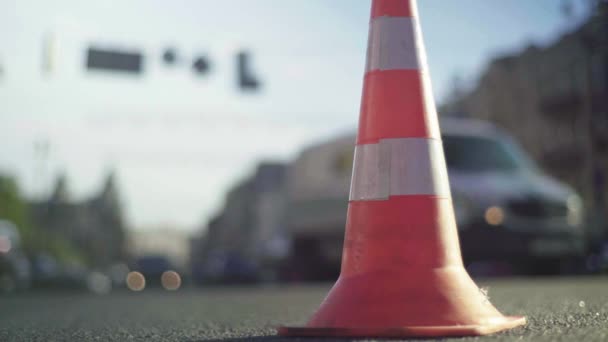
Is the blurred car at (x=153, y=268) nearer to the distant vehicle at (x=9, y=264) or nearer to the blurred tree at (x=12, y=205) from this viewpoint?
the distant vehicle at (x=9, y=264)

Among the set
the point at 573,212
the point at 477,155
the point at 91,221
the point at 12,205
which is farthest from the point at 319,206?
the point at 91,221

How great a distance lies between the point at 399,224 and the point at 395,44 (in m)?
0.91

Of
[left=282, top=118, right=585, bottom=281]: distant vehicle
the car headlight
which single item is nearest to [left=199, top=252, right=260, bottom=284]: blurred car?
[left=282, top=118, right=585, bottom=281]: distant vehicle

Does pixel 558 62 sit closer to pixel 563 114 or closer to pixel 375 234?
pixel 563 114

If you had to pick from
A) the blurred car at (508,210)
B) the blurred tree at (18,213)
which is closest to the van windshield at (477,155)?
the blurred car at (508,210)

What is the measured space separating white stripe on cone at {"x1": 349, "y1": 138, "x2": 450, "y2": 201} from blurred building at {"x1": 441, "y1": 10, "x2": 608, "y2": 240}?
29281 mm

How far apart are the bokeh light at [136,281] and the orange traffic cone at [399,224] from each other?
28809 millimetres

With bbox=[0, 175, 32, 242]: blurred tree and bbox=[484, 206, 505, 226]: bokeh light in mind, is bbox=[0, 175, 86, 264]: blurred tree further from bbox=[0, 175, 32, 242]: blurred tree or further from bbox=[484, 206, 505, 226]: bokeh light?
bbox=[484, 206, 505, 226]: bokeh light

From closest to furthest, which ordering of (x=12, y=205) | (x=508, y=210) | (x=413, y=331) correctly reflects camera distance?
(x=413, y=331), (x=508, y=210), (x=12, y=205)

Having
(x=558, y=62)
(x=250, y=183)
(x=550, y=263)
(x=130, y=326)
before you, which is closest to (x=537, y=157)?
(x=558, y=62)

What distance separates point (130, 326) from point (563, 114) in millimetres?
40300

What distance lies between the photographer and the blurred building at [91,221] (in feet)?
433

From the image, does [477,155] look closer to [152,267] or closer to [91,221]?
[152,267]

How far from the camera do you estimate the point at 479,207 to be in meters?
11.5
